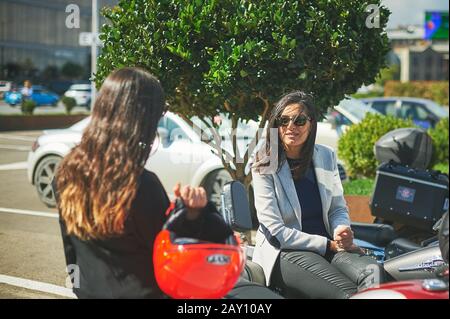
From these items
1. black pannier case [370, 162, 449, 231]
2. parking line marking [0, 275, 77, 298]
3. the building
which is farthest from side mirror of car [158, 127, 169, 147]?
parking line marking [0, 275, 77, 298]

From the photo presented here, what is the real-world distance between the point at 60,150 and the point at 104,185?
7.08 m

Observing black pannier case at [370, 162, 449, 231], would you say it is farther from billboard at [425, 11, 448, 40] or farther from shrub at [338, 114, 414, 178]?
billboard at [425, 11, 448, 40]

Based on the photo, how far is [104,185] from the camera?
2285 millimetres

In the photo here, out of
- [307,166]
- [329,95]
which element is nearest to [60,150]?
[329,95]

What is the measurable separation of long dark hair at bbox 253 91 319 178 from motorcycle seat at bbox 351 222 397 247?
134 cm

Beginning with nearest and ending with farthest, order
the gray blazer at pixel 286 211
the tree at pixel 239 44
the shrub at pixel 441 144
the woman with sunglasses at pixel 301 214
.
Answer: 1. the woman with sunglasses at pixel 301 214
2. the gray blazer at pixel 286 211
3. the tree at pixel 239 44
4. the shrub at pixel 441 144

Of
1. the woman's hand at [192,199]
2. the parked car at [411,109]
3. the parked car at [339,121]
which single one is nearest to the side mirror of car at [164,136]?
the parked car at [339,121]

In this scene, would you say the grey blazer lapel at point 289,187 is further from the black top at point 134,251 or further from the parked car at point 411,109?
the parked car at point 411,109

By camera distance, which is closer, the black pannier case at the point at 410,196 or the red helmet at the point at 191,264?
the red helmet at the point at 191,264

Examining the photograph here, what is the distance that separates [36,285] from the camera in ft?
16.4

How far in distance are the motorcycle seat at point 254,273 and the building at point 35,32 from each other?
3085 millimetres

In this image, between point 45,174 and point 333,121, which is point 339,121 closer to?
point 333,121

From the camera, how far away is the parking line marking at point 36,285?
4.89 meters
